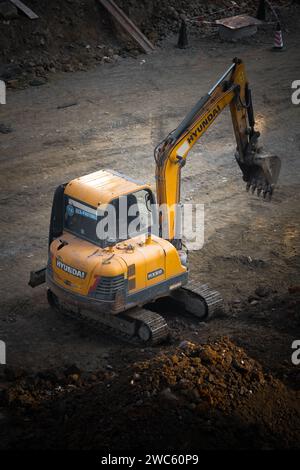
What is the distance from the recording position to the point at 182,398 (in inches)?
451

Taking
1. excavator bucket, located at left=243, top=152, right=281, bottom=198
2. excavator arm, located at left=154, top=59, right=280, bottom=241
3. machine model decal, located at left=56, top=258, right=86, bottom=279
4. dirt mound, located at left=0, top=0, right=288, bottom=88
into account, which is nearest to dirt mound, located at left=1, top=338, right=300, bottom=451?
machine model decal, located at left=56, top=258, right=86, bottom=279

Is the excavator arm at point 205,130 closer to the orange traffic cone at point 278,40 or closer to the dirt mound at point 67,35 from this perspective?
the dirt mound at point 67,35

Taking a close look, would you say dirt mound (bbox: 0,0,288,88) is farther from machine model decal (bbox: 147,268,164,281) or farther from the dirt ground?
machine model decal (bbox: 147,268,164,281)

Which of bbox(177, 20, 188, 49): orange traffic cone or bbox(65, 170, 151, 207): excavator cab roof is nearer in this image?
bbox(65, 170, 151, 207): excavator cab roof

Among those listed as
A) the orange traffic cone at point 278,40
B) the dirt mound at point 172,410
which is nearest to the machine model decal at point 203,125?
the dirt mound at point 172,410

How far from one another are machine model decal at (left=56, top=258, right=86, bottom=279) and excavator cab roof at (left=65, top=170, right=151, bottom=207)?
3.22ft

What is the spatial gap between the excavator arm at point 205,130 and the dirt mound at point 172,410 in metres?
2.85

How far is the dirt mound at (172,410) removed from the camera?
1096 cm

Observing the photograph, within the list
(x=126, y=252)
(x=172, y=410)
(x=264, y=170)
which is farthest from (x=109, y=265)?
(x=264, y=170)

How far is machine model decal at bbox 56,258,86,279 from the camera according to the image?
13.4 metres
